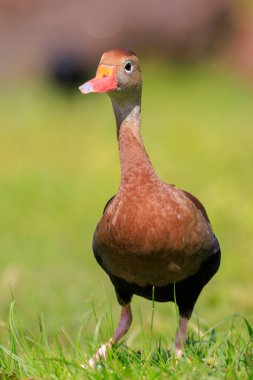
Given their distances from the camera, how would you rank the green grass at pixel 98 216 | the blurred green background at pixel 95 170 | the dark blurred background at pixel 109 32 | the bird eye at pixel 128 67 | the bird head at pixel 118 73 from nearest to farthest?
1. the green grass at pixel 98 216
2. the bird head at pixel 118 73
3. the bird eye at pixel 128 67
4. the blurred green background at pixel 95 170
5. the dark blurred background at pixel 109 32

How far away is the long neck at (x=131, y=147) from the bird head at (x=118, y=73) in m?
0.09

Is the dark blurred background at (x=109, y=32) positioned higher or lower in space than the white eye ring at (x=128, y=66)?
lower

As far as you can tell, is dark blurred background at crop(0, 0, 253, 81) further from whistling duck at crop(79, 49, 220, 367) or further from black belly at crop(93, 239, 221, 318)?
black belly at crop(93, 239, 221, 318)

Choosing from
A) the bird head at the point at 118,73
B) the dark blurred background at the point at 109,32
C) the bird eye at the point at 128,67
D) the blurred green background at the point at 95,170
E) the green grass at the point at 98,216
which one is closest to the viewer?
the green grass at the point at 98,216

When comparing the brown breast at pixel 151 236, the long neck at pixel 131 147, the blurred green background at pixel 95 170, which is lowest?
the blurred green background at pixel 95 170

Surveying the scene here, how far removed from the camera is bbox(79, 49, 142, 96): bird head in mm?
4680

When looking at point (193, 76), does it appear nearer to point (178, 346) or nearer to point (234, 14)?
point (234, 14)

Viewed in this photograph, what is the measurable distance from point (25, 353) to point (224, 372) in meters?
0.97

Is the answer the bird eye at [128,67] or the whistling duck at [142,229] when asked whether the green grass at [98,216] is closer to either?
the whistling duck at [142,229]

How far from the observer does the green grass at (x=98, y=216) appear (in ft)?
14.6

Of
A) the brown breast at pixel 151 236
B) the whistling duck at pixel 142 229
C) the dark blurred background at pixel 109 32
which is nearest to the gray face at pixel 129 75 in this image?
the whistling duck at pixel 142 229

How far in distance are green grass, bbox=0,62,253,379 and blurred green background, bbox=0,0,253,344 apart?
0.06 feet

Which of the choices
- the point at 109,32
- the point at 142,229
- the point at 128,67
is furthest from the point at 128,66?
the point at 109,32

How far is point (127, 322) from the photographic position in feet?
16.9
